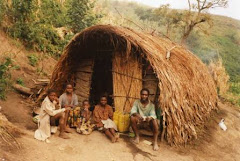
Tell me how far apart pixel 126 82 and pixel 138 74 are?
37 centimetres

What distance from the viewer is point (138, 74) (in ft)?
21.5

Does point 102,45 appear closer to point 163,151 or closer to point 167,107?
point 167,107

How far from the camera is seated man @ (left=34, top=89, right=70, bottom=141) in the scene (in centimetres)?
501

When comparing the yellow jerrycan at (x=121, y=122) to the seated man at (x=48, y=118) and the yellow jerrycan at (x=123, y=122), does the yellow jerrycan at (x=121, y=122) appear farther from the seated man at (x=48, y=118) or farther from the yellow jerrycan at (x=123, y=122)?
the seated man at (x=48, y=118)

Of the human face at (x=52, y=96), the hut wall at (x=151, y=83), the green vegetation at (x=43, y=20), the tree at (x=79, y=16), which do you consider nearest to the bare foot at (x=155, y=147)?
the hut wall at (x=151, y=83)

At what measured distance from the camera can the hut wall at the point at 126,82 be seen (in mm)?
6555

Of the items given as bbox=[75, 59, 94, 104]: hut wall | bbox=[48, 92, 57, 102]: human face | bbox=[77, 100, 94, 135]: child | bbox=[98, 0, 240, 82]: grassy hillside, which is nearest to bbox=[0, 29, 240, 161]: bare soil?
bbox=[77, 100, 94, 135]: child

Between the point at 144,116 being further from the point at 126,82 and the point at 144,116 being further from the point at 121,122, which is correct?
the point at 126,82

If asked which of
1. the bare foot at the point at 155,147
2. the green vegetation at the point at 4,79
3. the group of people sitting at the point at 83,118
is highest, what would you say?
the green vegetation at the point at 4,79

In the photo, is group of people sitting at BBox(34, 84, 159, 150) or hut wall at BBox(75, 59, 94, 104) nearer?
group of people sitting at BBox(34, 84, 159, 150)

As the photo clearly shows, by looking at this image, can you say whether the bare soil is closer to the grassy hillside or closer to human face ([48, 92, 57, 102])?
human face ([48, 92, 57, 102])

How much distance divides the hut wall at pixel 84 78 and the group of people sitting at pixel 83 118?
40.2 inches

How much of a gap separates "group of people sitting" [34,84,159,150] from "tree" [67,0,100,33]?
216 inches

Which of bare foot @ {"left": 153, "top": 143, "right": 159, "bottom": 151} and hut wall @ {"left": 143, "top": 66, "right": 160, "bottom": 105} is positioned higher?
hut wall @ {"left": 143, "top": 66, "right": 160, "bottom": 105}
